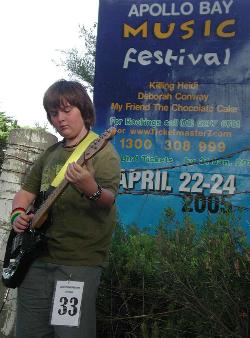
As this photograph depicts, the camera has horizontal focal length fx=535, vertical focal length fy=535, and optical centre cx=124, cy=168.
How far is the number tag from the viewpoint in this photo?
253 cm

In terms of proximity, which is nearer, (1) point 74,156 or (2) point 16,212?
(1) point 74,156

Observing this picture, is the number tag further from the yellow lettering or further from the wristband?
the yellow lettering

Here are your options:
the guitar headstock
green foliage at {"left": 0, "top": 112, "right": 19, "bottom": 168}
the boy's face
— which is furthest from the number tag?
green foliage at {"left": 0, "top": 112, "right": 19, "bottom": 168}

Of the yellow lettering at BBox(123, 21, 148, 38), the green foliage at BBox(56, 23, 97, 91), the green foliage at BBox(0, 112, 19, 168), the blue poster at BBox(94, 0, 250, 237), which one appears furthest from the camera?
the green foliage at BBox(56, 23, 97, 91)

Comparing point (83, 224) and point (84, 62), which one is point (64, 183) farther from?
point (84, 62)

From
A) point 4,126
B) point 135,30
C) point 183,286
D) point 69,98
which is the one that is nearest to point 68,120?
point 69,98

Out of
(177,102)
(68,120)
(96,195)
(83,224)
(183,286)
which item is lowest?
(183,286)

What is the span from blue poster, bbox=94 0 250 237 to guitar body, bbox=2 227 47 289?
252 cm

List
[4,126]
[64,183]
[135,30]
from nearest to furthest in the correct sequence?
[64,183], [135,30], [4,126]

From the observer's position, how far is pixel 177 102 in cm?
539

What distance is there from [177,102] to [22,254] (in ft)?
10.1

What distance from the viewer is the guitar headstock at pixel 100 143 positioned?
2398 millimetres

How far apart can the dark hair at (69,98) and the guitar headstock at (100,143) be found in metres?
0.35

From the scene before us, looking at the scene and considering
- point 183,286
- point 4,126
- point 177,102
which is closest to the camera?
point 183,286
